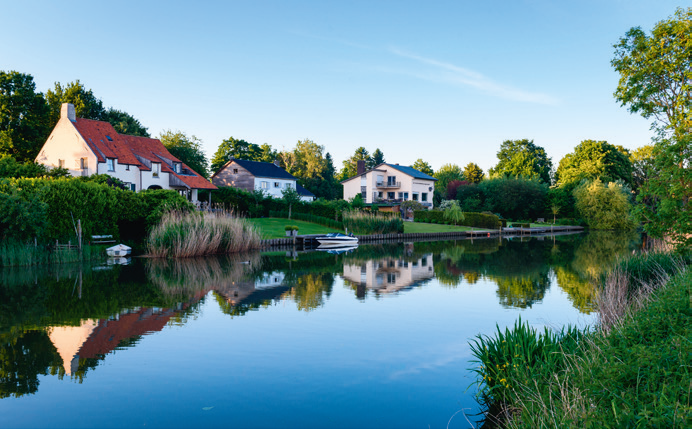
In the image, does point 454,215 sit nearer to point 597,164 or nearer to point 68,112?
point 597,164

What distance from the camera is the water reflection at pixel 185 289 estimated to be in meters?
9.95

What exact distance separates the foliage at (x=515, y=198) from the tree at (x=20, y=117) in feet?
185

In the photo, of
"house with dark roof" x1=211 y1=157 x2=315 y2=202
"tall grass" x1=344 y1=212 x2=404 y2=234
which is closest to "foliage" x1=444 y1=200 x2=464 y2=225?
"tall grass" x1=344 y1=212 x2=404 y2=234

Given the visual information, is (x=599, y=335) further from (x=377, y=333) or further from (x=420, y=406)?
(x=377, y=333)

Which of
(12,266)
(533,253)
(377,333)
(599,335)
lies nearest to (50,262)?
(12,266)

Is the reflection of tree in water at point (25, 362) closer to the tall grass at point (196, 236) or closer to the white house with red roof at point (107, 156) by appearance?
the tall grass at point (196, 236)

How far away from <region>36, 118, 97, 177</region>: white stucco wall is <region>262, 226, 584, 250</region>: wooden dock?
19.6m

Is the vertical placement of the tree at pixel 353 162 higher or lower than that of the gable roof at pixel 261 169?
higher

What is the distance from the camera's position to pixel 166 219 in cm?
2653

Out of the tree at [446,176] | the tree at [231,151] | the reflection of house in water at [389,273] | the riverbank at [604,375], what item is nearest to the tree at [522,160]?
the tree at [446,176]

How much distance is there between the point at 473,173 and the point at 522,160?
35.6ft

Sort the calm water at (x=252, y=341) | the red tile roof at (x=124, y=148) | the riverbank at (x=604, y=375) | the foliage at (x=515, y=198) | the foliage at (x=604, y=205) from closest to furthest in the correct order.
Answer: the riverbank at (x=604, y=375), the calm water at (x=252, y=341), the red tile roof at (x=124, y=148), the foliage at (x=604, y=205), the foliage at (x=515, y=198)

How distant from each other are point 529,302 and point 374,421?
1013 centimetres

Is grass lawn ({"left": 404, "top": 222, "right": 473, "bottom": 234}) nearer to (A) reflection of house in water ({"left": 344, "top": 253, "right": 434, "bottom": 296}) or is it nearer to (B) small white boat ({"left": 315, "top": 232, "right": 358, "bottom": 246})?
(B) small white boat ({"left": 315, "top": 232, "right": 358, "bottom": 246})
